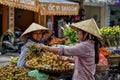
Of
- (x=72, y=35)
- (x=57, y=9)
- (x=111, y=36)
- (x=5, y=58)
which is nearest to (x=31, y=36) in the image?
(x=72, y=35)

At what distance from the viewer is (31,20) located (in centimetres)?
2552

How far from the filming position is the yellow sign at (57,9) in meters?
18.6

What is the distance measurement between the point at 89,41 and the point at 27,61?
1467 mm

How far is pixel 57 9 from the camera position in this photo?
20219 mm

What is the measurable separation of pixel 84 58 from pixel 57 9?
15.3 metres

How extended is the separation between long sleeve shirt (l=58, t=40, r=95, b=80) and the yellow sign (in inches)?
527

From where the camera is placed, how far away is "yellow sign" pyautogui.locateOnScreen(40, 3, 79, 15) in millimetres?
18641

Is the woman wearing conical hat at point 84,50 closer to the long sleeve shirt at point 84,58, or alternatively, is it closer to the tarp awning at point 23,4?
the long sleeve shirt at point 84,58

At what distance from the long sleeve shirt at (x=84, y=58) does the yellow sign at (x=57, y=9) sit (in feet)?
43.9

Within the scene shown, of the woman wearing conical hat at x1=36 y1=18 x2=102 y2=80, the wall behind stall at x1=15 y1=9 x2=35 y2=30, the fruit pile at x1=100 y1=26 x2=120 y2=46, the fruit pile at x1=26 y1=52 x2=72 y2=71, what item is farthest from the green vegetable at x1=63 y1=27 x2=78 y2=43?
the wall behind stall at x1=15 y1=9 x2=35 y2=30

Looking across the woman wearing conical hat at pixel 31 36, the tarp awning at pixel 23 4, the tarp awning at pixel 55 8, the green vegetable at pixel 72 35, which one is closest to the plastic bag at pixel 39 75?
the woman wearing conical hat at pixel 31 36

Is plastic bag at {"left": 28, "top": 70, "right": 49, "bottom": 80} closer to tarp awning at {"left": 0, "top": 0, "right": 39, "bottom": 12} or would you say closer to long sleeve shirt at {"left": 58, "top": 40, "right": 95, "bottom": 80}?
long sleeve shirt at {"left": 58, "top": 40, "right": 95, "bottom": 80}

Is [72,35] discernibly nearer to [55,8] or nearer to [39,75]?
[39,75]

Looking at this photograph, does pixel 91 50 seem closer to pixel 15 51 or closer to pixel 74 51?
pixel 74 51
